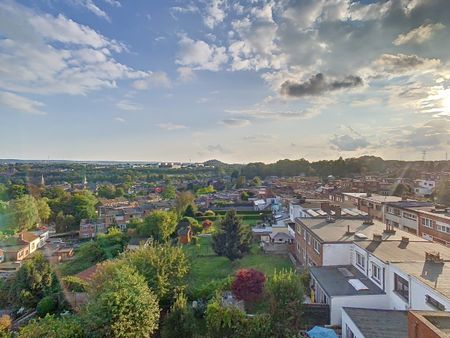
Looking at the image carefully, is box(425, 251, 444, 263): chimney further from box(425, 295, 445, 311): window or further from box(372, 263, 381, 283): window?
box(425, 295, 445, 311): window

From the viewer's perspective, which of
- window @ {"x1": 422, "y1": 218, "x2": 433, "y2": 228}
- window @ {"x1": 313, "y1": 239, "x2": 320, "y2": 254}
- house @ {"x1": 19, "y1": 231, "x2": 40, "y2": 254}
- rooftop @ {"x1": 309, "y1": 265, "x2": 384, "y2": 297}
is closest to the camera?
rooftop @ {"x1": 309, "y1": 265, "x2": 384, "y2": 297}

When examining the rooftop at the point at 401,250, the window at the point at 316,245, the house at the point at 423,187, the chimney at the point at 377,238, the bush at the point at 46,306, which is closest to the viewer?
the rooftop at the point at 401,250

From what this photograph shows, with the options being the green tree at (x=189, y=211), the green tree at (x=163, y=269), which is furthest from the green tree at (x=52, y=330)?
the green tree at (x=189, y=211)

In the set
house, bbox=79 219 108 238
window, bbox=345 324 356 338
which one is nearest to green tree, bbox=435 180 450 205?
window, bbox=345 324 356 338

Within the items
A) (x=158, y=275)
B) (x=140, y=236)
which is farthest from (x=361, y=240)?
(x=140, y=236)

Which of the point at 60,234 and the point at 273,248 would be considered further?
the point at 60,234

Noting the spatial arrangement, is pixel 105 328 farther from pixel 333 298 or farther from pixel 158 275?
pixel 333 298

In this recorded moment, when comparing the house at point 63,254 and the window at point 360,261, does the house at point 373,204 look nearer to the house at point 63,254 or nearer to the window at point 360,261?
the window at point 360,261
